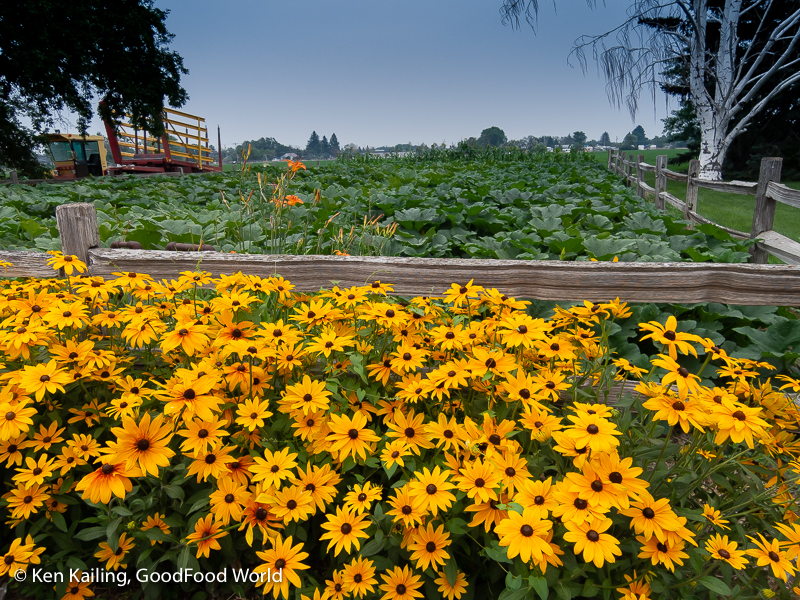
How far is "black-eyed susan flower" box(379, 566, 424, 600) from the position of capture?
1243mm

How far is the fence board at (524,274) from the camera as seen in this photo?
216 cm

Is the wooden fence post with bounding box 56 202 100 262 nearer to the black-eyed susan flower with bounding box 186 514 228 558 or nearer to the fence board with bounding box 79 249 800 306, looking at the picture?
the fence board with bounding box 79 249 800 306

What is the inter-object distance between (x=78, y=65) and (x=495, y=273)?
17.9 m

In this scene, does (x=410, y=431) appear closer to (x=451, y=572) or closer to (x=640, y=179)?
(x=451, y=572)

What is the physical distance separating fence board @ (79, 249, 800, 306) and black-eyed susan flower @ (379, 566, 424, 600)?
1.20m

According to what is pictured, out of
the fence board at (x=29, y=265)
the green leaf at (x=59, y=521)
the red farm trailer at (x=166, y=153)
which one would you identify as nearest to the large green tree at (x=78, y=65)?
the red farm trailer at (x=166, y=153)

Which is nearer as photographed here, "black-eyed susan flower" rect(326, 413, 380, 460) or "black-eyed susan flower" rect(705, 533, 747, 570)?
"black-eyed susan flower" rect(705, 533, 747, 570)

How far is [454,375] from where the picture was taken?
1.35 m

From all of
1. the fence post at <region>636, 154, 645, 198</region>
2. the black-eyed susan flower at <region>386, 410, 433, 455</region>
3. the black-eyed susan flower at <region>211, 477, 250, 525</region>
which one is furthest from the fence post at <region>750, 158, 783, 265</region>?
the fence post at <region>636, 154, 645, 198</region>

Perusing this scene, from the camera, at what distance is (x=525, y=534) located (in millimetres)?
1017

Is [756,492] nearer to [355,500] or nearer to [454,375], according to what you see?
[454,375]

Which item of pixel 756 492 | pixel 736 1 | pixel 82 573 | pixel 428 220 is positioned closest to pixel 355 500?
pixel 82 573

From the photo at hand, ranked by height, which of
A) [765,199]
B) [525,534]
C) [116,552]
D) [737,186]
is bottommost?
[116,552]

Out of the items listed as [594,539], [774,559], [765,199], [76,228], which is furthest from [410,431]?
[765,199]
